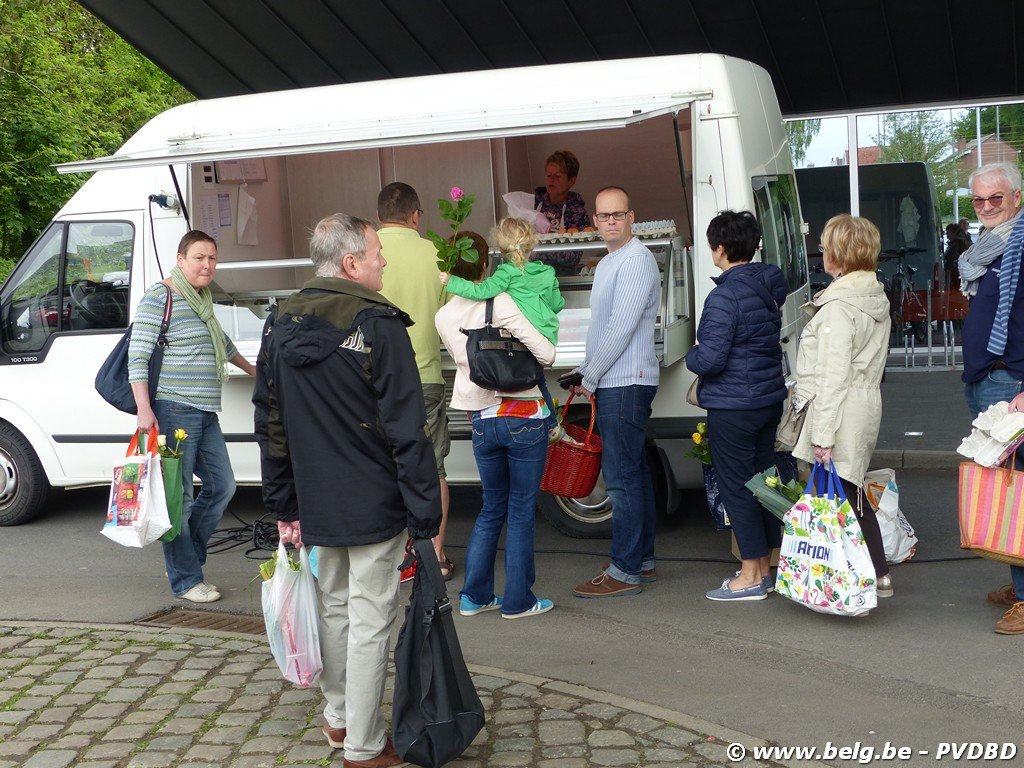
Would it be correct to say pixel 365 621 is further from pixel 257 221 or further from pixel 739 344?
pixel 257 221

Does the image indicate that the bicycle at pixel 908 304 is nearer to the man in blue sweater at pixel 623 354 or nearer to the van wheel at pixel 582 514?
the van wheel at pixel 582 514

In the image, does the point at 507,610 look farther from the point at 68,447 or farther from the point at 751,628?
the point at 68,447

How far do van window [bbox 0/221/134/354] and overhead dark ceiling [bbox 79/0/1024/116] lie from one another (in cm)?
521

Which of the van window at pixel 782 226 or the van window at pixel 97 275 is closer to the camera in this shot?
the van window at pixel 782 226

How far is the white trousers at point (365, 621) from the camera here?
3.67 m

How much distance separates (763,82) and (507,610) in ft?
11.9

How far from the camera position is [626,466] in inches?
215

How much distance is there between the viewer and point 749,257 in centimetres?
527

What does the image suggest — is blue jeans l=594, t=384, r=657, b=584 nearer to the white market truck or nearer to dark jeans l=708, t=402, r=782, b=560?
dark jeans l=708, t=402, r=782, b=560

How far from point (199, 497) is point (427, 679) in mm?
2642

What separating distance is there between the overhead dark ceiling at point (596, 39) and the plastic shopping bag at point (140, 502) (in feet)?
23.2

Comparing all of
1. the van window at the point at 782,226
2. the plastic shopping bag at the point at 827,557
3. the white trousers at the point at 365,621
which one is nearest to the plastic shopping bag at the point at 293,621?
the white trousers at the point at 365,621

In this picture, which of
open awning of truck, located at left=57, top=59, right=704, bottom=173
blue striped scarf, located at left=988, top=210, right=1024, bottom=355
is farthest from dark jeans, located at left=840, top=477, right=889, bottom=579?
open awning of truck, located at left=57, top=59, right=704, bottom=173

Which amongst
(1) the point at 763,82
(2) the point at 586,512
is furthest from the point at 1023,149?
(2) the point at 586,512
